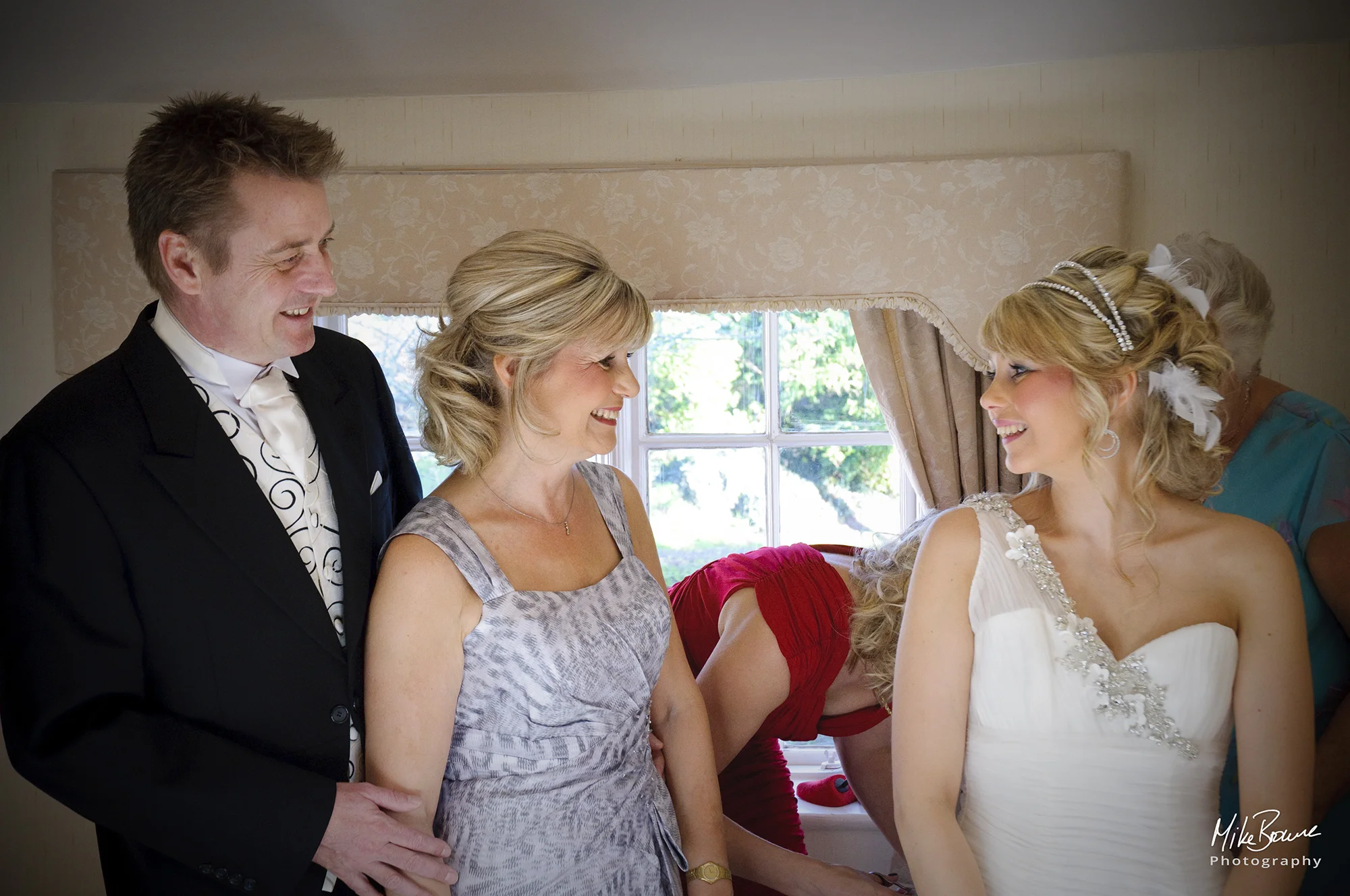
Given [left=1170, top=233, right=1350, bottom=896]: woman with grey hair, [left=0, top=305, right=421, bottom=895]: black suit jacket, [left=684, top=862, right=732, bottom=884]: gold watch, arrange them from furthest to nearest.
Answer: [left=1170, top=233, right=1350, bottom=896]: woman with grey hair, [left=684, top=862, right=732, bottom=884]: gold watch, [left=0, top=305, right=421, bottom=895]: black suit jacket

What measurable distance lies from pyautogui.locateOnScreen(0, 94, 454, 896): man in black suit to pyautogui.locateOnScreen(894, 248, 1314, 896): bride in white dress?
37.5 inches

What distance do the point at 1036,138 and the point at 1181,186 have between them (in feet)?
1.53

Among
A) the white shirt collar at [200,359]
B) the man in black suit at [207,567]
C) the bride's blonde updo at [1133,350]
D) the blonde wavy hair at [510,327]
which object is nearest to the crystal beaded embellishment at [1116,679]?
the bride's blonde updo at [1133,350]

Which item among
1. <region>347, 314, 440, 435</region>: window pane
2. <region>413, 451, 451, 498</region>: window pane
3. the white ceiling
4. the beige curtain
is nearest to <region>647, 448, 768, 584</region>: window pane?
the beige curtain

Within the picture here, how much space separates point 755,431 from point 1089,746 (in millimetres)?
1894

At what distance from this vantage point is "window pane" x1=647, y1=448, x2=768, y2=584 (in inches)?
133

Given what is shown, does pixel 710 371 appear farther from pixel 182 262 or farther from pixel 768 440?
pixel 182 262

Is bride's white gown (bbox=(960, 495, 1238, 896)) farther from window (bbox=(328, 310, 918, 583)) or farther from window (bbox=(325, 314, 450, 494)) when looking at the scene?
window (bbox=(325, 314, 450, 494))

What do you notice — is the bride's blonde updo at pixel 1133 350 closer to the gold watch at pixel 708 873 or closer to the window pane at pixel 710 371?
the gold watch at pixel 708 873

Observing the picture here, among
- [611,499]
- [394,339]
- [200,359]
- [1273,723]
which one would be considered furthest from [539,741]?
[394,339]

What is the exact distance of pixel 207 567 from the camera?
148 centimetres

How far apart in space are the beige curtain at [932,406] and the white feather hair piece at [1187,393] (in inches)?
50.1

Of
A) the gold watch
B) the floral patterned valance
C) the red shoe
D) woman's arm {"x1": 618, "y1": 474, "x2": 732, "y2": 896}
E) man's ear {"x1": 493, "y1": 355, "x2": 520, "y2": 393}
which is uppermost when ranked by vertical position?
the floral patterned valance

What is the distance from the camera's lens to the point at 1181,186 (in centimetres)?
282
